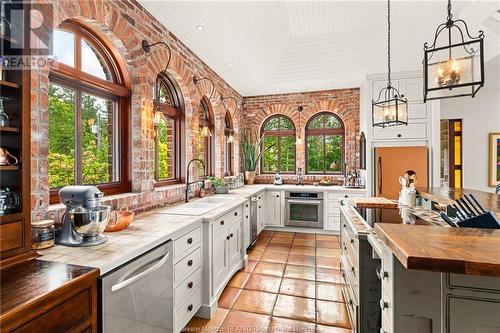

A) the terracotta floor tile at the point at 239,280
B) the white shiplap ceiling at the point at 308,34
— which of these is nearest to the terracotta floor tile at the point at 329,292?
the terracotta floor tile at the point at 239,280

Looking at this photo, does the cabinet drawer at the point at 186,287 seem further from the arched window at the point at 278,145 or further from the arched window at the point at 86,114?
the arched window at the point at 278,145

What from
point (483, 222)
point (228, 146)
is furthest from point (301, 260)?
point (228, 146)

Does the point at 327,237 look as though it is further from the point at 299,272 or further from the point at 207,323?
the point at 207,323

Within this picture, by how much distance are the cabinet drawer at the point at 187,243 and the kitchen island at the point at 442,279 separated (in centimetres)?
141

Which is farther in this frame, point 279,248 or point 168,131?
point 279,248

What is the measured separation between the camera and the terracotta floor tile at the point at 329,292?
2.53 metres

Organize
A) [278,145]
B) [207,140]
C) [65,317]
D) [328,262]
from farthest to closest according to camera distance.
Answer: [278,145], [207,140], [328,262], [65,317]

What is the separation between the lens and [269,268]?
3.24 meters

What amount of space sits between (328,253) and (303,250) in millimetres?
386

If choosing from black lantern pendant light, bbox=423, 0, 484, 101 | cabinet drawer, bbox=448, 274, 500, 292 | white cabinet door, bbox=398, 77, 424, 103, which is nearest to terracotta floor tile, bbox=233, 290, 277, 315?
cabinet drawer, bbox=448, 274, 500, 292

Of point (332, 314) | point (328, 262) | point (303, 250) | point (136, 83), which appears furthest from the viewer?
point (303, 250)

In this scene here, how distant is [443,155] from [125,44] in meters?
6.28

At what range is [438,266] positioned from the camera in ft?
2.46
